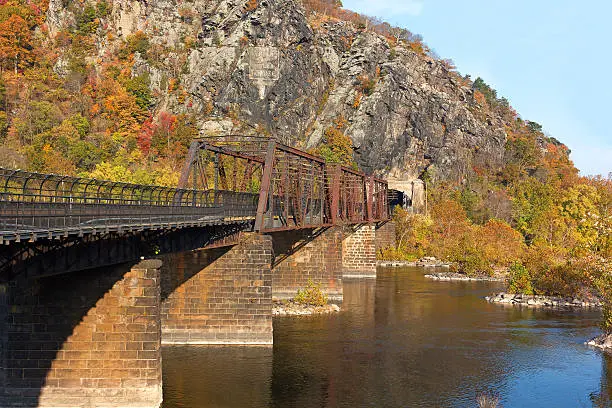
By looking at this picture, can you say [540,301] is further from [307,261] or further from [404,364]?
[404,364]

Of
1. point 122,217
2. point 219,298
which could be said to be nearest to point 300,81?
point 219,298

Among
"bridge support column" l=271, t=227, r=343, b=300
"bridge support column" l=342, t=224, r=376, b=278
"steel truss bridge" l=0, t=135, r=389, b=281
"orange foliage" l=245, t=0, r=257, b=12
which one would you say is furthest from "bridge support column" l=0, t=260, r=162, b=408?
"orange foliage" l=245, t=0, r=257, b=12

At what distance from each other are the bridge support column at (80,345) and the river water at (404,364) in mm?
3037

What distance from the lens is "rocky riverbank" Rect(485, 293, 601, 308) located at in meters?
60.2

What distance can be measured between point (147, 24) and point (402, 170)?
227ft

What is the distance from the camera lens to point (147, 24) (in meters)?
153

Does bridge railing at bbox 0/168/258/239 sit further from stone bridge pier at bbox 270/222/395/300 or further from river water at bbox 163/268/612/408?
stone bridge pier at bbox 270/222/395/300

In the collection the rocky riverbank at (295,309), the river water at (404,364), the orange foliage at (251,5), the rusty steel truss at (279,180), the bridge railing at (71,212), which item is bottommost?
the river water at (404,364)

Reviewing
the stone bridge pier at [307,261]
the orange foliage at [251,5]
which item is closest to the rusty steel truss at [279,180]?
the stone bridge pier at [307,261]

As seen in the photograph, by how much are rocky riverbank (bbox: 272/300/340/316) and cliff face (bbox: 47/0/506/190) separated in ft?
258

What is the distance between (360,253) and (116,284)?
2381 inches

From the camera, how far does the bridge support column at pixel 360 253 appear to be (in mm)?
86188

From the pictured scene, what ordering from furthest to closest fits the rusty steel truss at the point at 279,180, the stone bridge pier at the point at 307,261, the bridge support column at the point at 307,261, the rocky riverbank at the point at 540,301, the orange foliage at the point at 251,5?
1. the orange foliage at the point at 251,5
2. the bridge support column at the point at 307,261
3. the stone bridge pier at the point at 307,261
4. the rocky riverbank at the point at 540,301
5. the rusty steel truss at the point at 279,180

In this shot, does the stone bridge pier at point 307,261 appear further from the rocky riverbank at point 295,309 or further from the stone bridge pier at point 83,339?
the stone bridge pier at point 83,339
